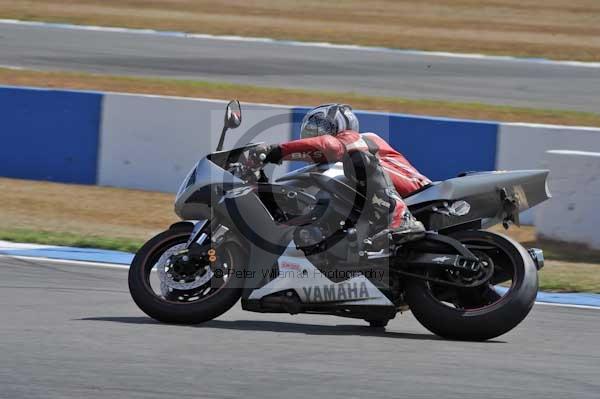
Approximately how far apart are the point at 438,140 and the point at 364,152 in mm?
4960

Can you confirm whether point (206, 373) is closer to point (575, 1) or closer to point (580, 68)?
point (580, 68)

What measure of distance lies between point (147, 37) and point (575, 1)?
36.4 ft

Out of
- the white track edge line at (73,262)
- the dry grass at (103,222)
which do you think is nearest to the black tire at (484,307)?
the dry grass at (103,222)

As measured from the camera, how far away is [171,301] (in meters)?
6.55

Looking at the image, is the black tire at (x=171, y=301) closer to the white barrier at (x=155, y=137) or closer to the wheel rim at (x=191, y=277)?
the wheel rim at (x=191, y=277)

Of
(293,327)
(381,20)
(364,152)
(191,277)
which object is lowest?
(293,327)

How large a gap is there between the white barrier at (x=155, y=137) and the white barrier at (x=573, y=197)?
2.97m

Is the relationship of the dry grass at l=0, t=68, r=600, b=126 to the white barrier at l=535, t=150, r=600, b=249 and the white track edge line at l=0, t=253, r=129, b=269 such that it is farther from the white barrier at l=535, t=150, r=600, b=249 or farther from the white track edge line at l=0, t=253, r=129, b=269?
the white track edge line at l=0, t=253, r=129, b=269

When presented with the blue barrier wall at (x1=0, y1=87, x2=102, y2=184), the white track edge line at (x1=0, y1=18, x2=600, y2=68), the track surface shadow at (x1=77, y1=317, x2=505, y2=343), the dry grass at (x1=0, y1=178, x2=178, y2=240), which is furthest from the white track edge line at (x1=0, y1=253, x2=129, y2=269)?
the white track edge line at (x1=0, y1=18, x2=600, y2=68)

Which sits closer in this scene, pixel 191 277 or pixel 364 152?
pixel 364 152

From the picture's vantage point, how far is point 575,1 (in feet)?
92.3

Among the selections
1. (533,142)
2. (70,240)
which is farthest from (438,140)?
(70,240)

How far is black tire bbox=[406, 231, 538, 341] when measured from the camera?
6125 mm

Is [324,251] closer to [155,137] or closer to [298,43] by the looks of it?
[155,137]
